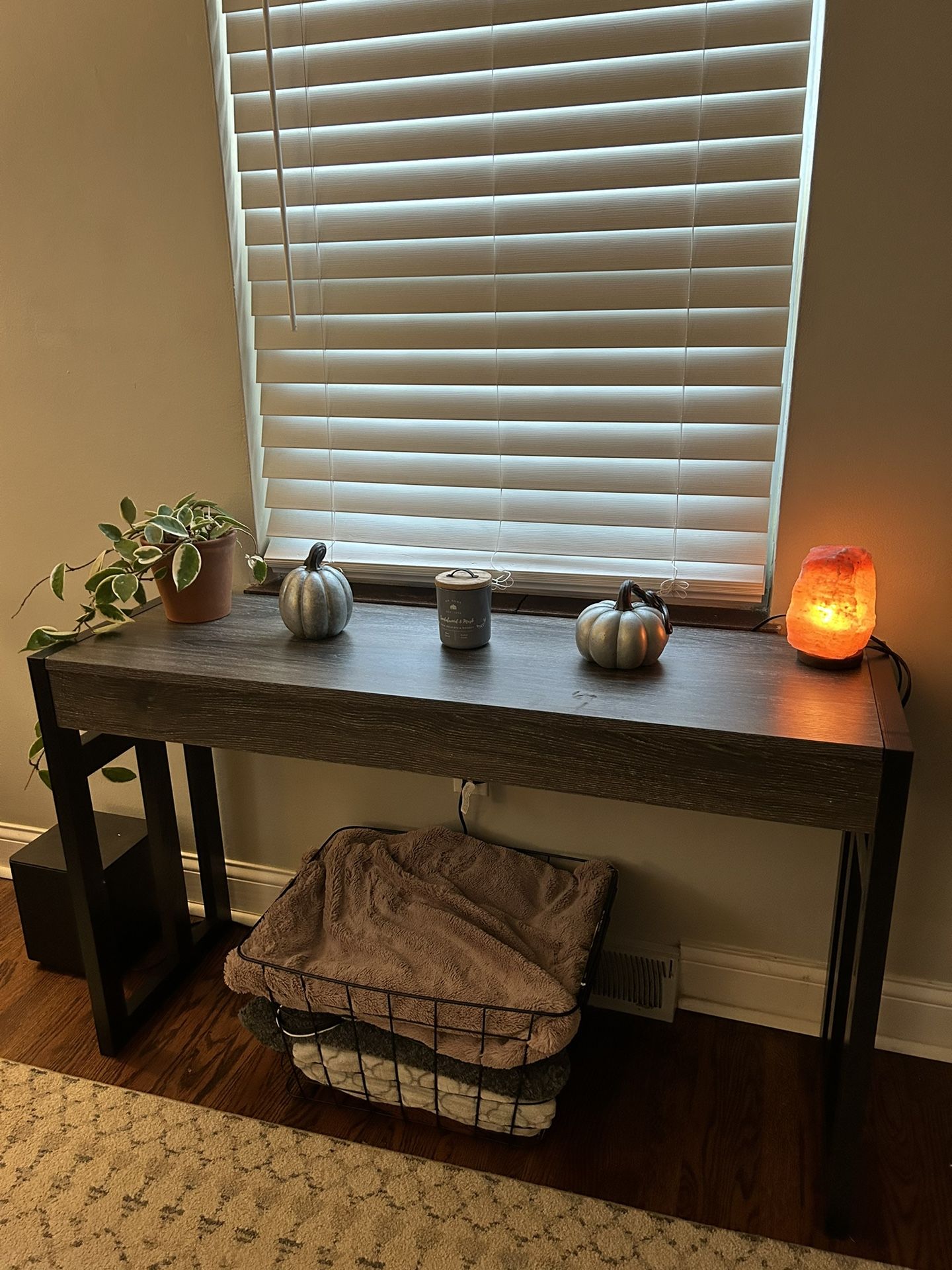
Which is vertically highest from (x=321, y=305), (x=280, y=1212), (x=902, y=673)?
(x=321, y=305)

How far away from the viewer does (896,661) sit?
1.39m

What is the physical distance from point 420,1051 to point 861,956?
0.66 metres

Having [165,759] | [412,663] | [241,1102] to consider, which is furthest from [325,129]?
[241,1102]

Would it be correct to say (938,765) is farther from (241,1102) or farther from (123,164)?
(123,164)

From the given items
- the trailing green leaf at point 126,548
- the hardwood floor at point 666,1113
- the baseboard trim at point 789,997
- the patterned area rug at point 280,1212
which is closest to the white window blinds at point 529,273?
the trailing green leaf at point 126,548

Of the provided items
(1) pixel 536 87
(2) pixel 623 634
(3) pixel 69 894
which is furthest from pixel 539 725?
(3) pixel 69 894

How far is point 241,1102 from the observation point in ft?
5.08

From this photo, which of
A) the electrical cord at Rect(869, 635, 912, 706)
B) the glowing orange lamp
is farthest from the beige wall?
the glowing orange lamp

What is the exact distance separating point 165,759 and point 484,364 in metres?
0.94

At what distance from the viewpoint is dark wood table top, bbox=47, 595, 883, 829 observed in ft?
3.70

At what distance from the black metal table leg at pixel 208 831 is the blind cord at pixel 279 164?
86 centimetres

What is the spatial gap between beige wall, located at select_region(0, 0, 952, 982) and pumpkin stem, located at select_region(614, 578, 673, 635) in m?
0.25

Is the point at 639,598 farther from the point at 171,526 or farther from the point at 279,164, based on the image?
the point at 279,164

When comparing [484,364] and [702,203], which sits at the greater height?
[702,203]
